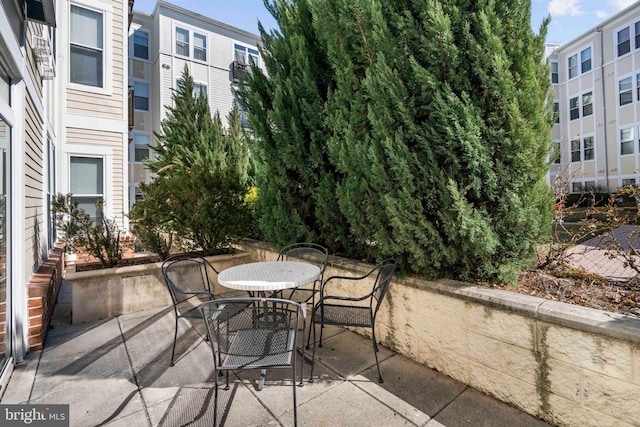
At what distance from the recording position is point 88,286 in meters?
3.78

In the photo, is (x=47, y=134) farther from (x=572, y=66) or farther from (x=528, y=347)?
(x=572, y=66)

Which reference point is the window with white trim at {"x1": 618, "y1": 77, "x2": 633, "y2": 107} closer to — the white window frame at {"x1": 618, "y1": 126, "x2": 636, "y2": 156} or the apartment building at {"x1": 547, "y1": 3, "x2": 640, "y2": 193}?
the apartment building at {"x1": 547, "y1": 3, "x2": 640, "y2": 193}

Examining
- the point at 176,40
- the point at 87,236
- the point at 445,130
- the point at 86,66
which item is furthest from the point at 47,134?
the point at 176,40

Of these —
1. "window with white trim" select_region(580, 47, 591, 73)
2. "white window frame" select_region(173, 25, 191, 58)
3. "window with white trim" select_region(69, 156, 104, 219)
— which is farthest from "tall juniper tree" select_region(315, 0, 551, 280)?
"window with white trim" select_region(580, 47, 591, 73)

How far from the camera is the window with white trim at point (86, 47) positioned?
6465mm

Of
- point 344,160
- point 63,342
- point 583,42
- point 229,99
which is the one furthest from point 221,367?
point 583,42

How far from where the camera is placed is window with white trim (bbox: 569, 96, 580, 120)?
17.4 m

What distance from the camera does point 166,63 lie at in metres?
13.8

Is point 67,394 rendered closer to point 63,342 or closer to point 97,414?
point 97,414

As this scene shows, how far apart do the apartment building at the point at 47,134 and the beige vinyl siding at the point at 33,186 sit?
11mm

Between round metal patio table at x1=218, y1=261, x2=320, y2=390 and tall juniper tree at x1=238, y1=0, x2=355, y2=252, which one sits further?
tall juniper tree at x1=238, y1=0, x2=355, y2=252

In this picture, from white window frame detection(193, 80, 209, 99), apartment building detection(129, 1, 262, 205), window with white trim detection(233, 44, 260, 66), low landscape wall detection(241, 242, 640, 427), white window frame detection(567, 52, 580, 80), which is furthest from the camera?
white window frame detection(567, 52, 580, 80)

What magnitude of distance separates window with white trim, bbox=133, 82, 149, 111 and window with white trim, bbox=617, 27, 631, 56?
2180 centimetres

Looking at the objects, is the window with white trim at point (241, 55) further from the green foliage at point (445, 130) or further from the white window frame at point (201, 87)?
the green foliage at point (445, 130)
